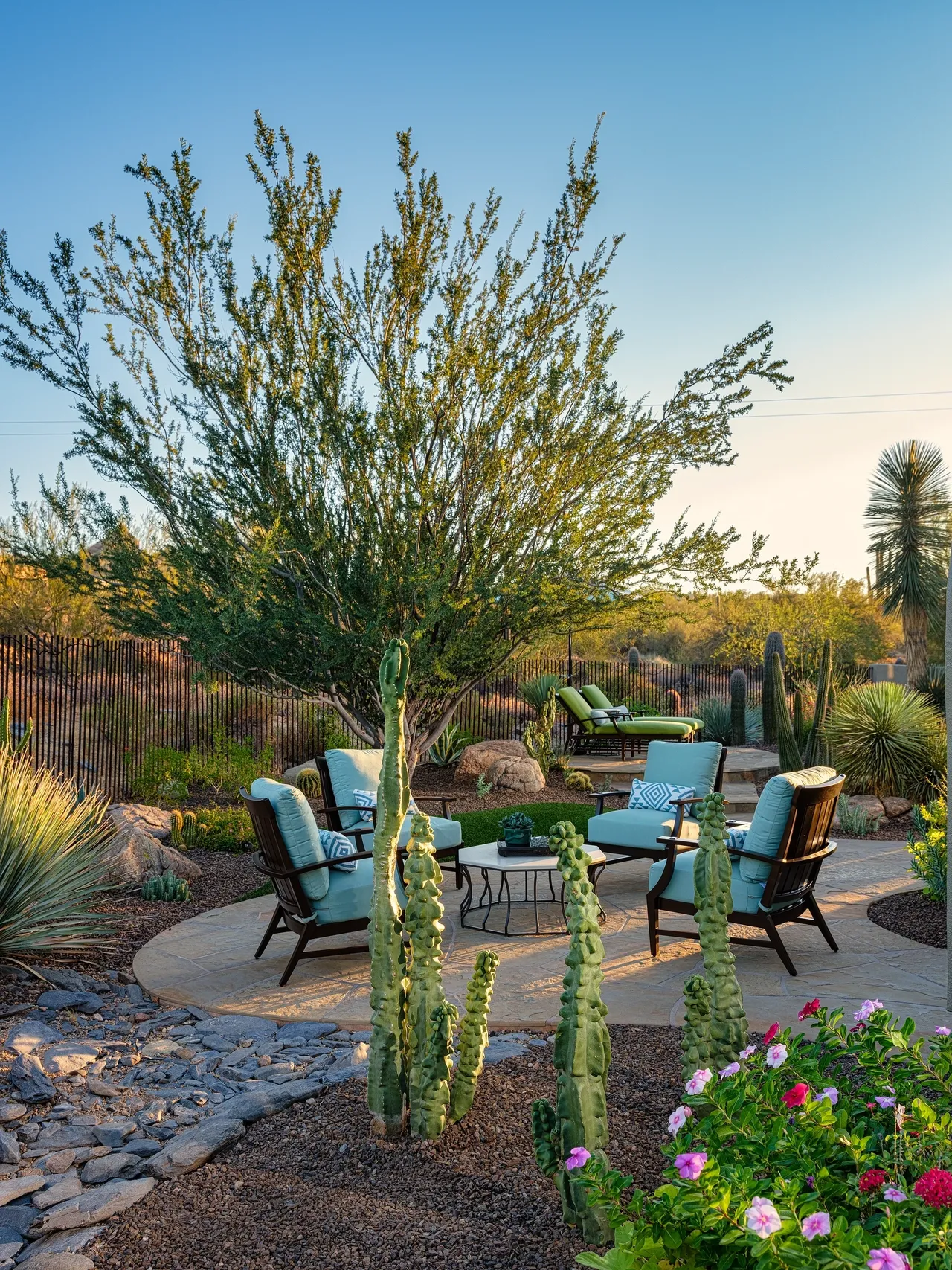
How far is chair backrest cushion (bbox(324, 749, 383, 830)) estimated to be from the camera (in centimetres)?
676

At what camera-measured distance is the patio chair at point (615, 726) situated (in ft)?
46.1

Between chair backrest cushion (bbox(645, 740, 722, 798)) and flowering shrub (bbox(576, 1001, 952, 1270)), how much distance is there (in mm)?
4357

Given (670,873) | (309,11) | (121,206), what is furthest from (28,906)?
(309,11)

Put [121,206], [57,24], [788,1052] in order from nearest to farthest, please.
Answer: [788,1052] < [121,206] < [57,24]

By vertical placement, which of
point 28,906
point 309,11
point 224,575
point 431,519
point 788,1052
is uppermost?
point 309,11

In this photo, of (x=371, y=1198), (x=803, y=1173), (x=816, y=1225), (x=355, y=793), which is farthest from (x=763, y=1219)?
(x=355, y=793)

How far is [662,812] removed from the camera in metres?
6.59

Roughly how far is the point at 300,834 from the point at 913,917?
4.12 metres

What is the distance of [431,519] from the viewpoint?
7.84m

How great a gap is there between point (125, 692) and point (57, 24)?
762 centimetres

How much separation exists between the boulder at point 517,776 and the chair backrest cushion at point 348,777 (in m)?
4.64

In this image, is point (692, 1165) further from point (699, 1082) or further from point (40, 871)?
point (40, 871)

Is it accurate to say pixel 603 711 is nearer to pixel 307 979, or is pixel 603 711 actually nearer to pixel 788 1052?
pixel 307 979

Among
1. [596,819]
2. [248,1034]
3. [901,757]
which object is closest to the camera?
[248,1034]
